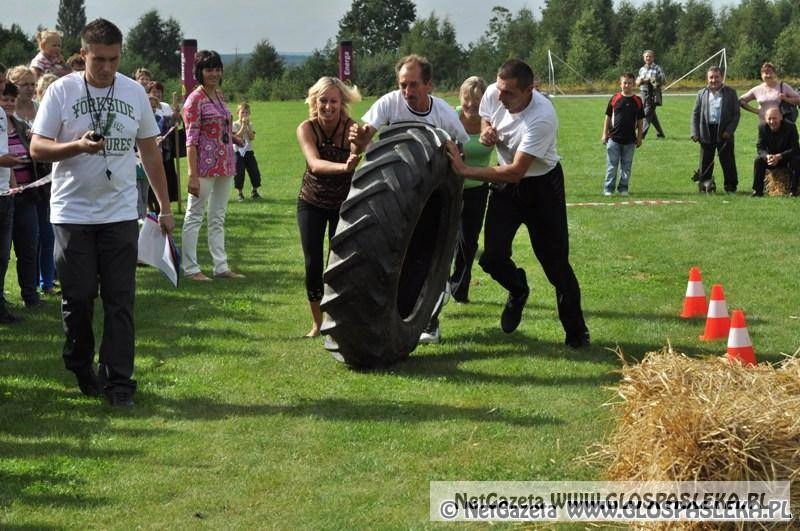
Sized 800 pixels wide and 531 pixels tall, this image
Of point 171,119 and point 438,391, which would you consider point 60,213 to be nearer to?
point 438,391

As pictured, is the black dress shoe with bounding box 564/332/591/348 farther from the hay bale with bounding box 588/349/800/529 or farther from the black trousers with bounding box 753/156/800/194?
the black trousers with bounding box 753/156/800/194

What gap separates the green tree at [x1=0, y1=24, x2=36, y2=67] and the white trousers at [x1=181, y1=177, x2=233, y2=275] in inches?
2007

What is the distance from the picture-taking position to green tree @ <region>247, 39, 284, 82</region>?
95.9 m

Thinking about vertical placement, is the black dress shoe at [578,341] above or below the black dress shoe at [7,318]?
above

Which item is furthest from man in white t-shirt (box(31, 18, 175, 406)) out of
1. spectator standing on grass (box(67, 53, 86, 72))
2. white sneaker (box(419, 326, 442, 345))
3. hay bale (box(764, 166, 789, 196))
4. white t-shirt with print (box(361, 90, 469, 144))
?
hay bale (box(764, 166, 789, 196))

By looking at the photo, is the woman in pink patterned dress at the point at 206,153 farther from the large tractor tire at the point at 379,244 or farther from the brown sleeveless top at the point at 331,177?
the large tractor tire at the point at 379,244

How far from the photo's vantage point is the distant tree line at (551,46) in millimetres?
76562

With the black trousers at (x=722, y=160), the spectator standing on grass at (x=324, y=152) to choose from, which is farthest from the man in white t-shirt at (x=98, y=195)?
the black trousers at (x=722, y=160)

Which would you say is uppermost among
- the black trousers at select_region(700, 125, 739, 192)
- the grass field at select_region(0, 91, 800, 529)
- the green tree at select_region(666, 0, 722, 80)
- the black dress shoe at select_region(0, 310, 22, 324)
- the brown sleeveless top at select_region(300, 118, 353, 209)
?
the green tree at select_region(666, 0, 722, 80)

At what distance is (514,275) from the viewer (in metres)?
9.09

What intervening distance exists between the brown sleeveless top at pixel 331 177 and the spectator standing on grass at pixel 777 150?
38.1 feet

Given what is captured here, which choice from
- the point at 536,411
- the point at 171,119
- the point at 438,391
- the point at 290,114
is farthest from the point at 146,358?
the point at 290,114

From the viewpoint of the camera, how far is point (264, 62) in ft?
317

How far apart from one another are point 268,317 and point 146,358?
66.2 inches
